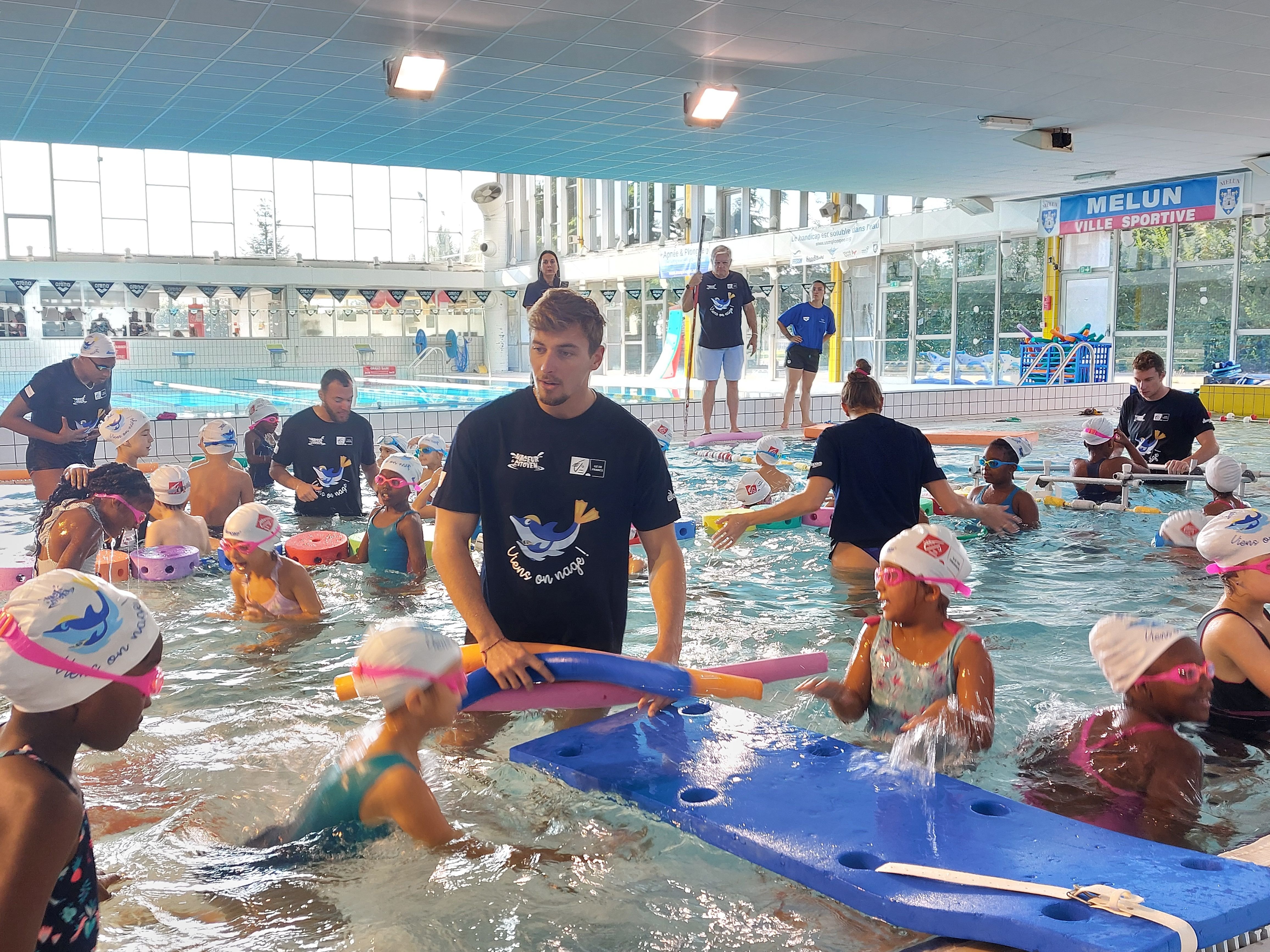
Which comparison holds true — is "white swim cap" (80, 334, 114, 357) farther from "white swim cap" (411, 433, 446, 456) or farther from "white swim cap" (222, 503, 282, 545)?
"white swim cap" (222, 503, 282, 545)

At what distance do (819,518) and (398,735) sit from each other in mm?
5893

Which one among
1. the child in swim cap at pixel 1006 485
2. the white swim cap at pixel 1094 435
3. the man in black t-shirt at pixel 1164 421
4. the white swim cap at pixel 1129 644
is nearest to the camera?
the white swim cap at pixel 1129 644

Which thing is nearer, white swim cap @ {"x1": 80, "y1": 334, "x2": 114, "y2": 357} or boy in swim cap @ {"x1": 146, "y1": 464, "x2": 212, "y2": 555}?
boy in swim cap @ {"x1": 146, "y1": 464, "x2": 212, "y2": 555}

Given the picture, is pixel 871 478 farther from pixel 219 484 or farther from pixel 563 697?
pixel 219 484

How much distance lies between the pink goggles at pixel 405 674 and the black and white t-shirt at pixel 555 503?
22.5 inches

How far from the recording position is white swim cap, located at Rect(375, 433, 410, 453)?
793 centimetres

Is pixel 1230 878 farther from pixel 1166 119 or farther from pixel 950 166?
pixel 950 166

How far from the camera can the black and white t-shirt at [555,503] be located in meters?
3.16

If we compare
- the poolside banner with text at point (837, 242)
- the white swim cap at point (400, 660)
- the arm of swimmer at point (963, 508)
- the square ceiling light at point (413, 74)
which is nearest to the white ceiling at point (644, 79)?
the square ceiling light at point (413, 74)

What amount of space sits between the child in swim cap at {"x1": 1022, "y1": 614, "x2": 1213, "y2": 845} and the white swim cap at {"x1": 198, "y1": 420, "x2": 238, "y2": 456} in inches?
226

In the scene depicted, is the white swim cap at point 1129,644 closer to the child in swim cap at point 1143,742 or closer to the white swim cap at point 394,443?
the child in swim cap at point 1143,742

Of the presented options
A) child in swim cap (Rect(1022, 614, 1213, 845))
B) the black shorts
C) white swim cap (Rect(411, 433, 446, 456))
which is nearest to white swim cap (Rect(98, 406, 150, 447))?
white swim cap (Rect(411, 433, 446, 456))

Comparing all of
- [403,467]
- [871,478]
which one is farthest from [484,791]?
[403,467]

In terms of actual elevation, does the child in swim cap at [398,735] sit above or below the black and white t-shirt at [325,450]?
below
